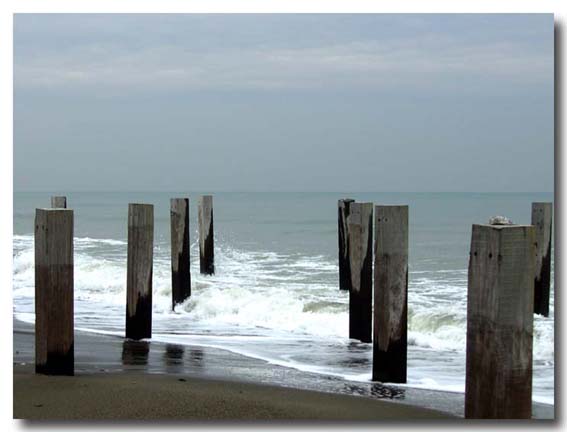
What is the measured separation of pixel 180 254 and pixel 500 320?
765cm

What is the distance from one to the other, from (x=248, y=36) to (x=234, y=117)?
2.92 ft

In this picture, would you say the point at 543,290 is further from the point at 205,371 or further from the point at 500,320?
the point at 500,320

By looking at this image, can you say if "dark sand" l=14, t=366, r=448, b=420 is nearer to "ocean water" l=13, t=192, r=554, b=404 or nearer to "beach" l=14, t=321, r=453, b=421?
"beach" l=14, t=321, r=453, b=421

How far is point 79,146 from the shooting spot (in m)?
6.66

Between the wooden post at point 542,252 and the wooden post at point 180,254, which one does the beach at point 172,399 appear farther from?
the wooden post at point 542,252

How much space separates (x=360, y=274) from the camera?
28.1ft

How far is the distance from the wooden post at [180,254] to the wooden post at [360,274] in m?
3.00

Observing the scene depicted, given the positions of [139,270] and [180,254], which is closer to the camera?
[139,270]

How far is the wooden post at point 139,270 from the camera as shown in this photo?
778 centimetres

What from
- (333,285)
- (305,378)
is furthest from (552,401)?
(333,285)

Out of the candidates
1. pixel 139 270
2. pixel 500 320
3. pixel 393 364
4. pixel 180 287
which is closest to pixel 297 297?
pixel 180 287

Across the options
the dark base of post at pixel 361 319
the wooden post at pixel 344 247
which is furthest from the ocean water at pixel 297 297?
the wooden post at pixel 344 247

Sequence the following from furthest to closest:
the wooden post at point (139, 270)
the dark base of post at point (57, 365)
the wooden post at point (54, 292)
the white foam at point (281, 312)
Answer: the wooden post at point (139, 270) < the white foam at point (281, 312) < the dark base of post at point (57, 365) < the wooden post at point (54, 292)

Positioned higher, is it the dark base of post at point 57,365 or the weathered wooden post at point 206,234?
the weathered wooden post at point 206,234
